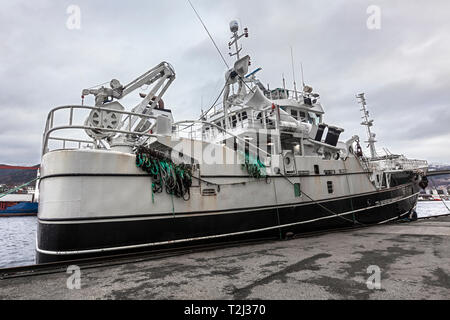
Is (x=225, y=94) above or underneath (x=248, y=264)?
above

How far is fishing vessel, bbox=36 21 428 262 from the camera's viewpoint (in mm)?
5430

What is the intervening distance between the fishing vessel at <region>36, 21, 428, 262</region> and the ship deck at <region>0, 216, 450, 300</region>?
110 centimetres

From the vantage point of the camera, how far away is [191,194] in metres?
6.67

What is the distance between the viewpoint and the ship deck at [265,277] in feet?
9.86

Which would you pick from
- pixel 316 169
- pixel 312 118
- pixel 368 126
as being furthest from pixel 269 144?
pixel 368 126

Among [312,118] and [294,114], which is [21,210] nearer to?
[294,114]

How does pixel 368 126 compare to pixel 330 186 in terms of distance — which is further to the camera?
pixel 368 126

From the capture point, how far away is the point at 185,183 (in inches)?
258

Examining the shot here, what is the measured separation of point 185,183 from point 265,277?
3562 millimetres

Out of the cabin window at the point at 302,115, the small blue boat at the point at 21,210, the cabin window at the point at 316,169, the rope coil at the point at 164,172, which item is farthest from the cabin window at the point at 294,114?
the small blue boat at the point at 21,210

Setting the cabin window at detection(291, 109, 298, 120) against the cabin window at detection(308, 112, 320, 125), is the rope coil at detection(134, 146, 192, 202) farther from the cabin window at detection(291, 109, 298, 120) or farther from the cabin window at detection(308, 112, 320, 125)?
the cabin window at detection(308, 112, 320, 125)
